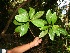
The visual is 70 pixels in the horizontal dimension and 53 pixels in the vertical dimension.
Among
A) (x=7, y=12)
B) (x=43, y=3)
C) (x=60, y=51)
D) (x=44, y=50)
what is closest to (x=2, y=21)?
(x=7, y=12)

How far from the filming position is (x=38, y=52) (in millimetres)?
5008

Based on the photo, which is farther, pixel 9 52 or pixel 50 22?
pixel 9 52

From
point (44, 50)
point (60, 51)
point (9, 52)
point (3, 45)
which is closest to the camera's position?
point (9, 52)

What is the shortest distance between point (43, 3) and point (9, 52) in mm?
3622

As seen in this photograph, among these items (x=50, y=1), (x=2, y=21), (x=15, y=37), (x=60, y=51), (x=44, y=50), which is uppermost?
(x=2, y=21)

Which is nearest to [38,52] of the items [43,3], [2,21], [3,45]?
[43,3]

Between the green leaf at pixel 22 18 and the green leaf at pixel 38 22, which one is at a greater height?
the green leaf at pixel 22 18

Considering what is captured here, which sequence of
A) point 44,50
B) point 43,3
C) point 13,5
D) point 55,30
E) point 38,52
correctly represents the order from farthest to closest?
point 13,5, point 43,3, point 38,52, point 44,50, point 55,30

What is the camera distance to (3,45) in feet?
25.0

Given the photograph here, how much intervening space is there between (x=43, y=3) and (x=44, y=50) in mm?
1514

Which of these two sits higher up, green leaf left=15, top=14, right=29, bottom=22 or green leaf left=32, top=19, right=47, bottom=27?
green leaf left=15, top=14, right=29, bottom=22

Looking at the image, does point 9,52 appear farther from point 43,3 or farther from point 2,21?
point 2,21

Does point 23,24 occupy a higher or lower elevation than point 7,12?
lower

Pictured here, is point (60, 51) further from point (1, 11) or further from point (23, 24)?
point (1, 11)
